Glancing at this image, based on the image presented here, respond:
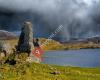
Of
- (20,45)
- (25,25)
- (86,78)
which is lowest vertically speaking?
(86,78)

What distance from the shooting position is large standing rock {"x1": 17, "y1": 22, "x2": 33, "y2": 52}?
317ft

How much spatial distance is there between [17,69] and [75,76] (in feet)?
44.1

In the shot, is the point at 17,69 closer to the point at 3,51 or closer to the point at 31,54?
the point at 31,54

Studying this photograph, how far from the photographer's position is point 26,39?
101812 mm

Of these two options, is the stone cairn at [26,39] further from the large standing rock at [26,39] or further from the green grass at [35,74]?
the green grass at [35,74]

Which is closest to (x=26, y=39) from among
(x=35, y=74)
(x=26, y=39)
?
(x=26, y=39)

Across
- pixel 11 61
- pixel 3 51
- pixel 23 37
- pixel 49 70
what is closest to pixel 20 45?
pixel 23 37

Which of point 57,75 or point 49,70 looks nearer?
point 57,75

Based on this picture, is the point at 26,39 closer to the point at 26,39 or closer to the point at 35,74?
the point at 26,39

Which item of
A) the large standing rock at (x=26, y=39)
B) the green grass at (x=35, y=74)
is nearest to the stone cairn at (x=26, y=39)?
the large standing rock at (x=26, y=39)

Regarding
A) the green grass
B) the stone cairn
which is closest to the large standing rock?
the stone cairn

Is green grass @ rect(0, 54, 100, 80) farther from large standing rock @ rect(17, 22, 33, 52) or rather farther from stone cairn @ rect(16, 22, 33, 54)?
large standing rock @ rect(17, 22, 33, 52)

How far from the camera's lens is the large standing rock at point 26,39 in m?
96.6

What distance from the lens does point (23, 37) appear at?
10625 centimetres
